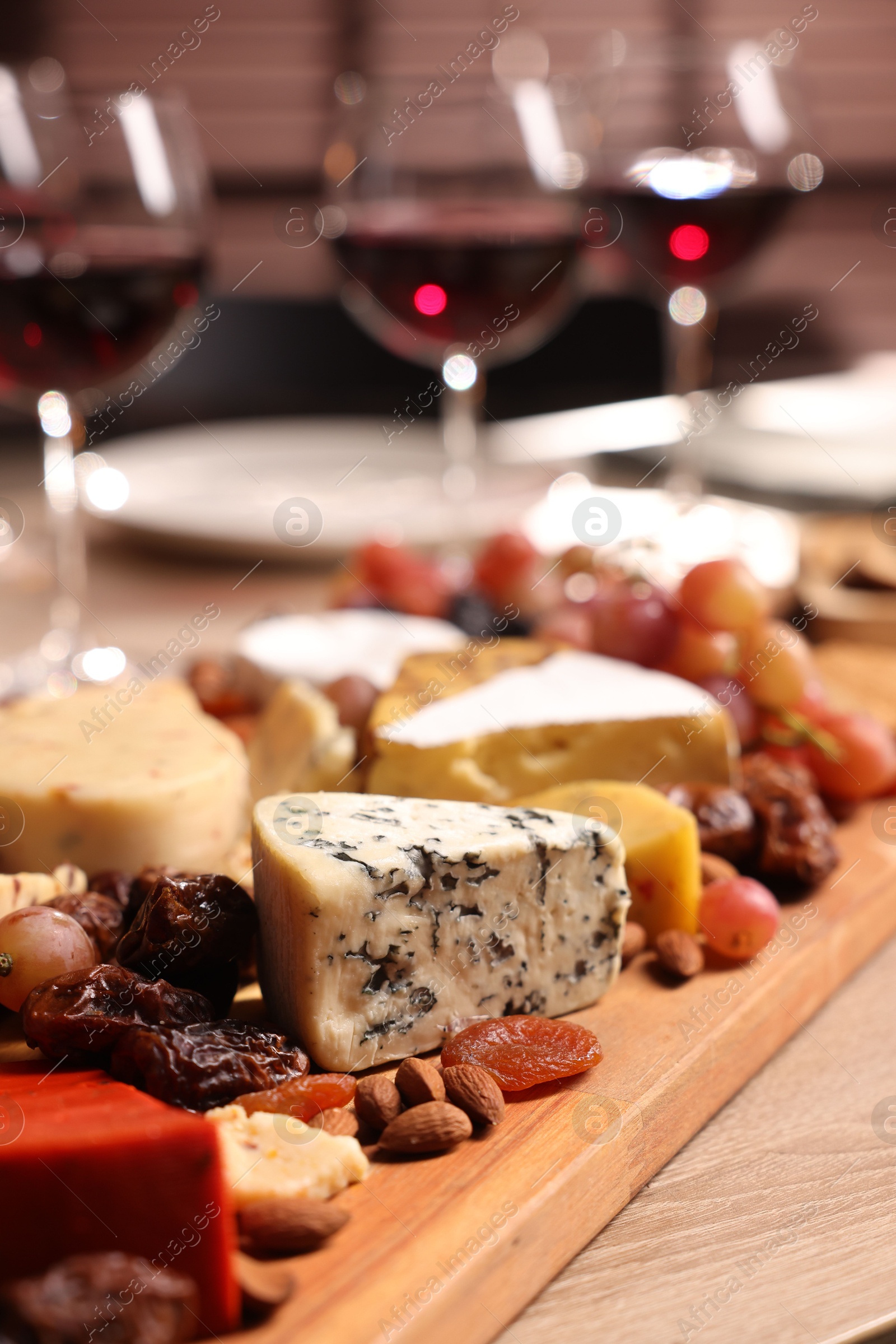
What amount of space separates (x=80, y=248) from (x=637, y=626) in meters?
0.64

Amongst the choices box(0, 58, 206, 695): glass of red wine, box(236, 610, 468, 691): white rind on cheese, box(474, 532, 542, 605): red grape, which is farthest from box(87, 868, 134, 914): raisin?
box(474, 532, 542, 605): red grape

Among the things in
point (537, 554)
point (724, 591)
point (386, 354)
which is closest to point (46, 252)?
point (537, 554)

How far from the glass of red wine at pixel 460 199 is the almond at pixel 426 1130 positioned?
102 centimetres

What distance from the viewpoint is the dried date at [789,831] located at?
0.94 meters

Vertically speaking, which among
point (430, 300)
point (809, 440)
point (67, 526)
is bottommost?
point (67, 526)

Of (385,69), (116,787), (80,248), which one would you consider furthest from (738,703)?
(385,69)

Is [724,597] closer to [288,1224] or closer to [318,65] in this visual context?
[288,1224]

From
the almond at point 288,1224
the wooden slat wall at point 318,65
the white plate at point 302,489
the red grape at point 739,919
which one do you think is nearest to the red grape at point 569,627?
the white plate at point 302,489

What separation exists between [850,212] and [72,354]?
4.66 metres

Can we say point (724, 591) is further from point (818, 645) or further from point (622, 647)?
point (818, 645)

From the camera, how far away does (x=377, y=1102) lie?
0.67 metres

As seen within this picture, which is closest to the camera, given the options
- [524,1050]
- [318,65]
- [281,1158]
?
[281,1158]

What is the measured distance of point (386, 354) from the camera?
272cm

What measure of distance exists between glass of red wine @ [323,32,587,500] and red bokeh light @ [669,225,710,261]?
0.13m
